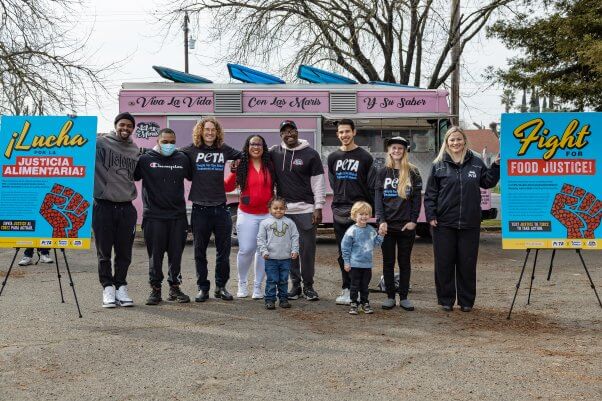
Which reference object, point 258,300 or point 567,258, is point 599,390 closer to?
point 258,300

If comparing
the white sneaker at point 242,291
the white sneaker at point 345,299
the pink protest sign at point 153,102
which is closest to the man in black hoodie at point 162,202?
the white sneaker at point 242,291

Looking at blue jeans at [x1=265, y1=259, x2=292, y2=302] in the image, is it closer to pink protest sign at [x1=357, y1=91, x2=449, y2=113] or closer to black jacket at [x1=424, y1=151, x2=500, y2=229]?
black jacket at [x1=424, y1=151, x2=500, y2=229]

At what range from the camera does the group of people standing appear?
298 inches

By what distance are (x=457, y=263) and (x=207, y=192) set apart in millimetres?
2805

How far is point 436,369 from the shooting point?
206 inches

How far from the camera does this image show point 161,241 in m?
7.86

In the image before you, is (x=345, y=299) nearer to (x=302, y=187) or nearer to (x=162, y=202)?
(x=302, y=187)

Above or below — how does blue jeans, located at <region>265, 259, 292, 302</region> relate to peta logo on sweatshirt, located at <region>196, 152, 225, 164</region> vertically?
below

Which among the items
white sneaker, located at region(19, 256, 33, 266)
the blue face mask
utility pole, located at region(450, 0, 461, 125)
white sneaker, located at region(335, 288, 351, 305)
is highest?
utility pole, located at region(450, 0, 461, 125)

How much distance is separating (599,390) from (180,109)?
36.3ft

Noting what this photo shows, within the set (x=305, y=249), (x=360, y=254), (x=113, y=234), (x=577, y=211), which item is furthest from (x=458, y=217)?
(x=113, y=234)

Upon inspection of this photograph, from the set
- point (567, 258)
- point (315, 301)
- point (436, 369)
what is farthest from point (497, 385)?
point (567, 258)

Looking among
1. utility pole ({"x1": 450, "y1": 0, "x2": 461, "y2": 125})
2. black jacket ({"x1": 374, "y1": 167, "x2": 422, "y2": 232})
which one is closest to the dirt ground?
black jacket ({"x1": 374, "y1": 167, "x2": 422, "y2": 232})

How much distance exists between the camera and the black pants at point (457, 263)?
755cm
